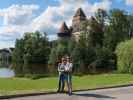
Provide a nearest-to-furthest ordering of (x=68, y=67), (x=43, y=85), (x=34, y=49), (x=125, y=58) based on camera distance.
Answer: (x=68, y=67) → (x=43, y=85) → (x=125, y=58) → (x=34, y=49)

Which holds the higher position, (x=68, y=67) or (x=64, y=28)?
(x=64, y=28)

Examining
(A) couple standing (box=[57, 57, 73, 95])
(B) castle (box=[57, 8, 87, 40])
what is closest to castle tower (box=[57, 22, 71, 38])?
(B) castle (box=[57, 8, 87, 40])

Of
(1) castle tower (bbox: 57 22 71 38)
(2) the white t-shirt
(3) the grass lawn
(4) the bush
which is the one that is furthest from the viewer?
(1) castle tower (bbox: 57 22 71 38)

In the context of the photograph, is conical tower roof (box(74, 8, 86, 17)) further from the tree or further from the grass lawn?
the grass lawn

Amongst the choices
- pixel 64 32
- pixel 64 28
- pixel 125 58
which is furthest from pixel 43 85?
pixel 64 28

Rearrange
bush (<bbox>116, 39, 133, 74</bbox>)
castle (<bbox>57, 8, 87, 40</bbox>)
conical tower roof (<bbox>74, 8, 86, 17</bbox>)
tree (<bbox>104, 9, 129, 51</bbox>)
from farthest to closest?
1. conical tower roof (<bbox>74, 8, 86, 17</bbox>)
2. castle (<bbox>57, 8, 87, 40</bbox>)
3. tree (<bbox>104, 9, 129, 51</bbox>)
4. bush (<bbox>116, 39, 133, 74</bbox>)

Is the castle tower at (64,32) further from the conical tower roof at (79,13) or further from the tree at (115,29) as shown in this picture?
the tree at (115,29)

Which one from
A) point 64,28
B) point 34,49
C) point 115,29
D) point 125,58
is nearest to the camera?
point 125,58

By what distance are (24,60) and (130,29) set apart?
40090mm

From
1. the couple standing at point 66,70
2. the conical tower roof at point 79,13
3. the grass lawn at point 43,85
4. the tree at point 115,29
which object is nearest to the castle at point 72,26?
the conical tower roof at point 79,13

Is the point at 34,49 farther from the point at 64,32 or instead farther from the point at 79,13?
the point at 79,13

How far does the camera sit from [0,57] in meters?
188

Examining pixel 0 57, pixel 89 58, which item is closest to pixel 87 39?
pixel 89 58

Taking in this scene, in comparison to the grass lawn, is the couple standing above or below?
above
